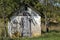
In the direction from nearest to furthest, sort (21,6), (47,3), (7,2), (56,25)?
(7,2) → (21,6) → (47,3) → (56,25)

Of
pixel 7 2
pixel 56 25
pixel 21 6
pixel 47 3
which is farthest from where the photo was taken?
pixel 56 25

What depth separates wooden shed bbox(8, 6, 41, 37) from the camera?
25922 millimetres

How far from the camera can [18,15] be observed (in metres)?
26.0

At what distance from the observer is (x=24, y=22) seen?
86.0 ft

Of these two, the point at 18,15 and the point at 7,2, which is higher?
the point at 7,2

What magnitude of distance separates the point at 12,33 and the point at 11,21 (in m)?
1.60

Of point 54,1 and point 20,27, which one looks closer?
point 20,27

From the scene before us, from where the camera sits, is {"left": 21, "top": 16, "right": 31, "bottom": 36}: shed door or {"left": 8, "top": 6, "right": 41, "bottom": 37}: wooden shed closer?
{"left": 8, "top": 6, "right": 41, "bottom": 37}: wooden shed

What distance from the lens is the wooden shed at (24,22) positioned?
25922mm

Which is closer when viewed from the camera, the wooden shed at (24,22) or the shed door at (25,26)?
the wooden shed at (24,22)

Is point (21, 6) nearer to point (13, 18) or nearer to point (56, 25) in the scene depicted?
point (13, 18)

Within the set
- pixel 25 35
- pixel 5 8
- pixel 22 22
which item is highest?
pixel 5 8

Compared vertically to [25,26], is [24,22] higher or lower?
higher

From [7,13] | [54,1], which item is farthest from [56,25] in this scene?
[7,13]
